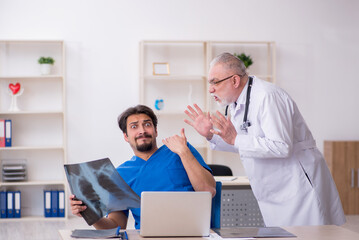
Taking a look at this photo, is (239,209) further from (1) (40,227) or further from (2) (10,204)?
(2) (10,204)

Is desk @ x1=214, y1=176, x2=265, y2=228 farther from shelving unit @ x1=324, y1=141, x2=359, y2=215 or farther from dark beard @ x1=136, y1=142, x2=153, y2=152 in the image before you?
shelving unit @ x1=324, y1=141, x2=359, y2=215

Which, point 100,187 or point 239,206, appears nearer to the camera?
point 100,187

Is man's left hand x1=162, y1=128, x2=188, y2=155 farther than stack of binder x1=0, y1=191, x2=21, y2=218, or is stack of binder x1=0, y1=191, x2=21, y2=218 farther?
stack of binder x1=0, y1=191, x2=21, y2=218

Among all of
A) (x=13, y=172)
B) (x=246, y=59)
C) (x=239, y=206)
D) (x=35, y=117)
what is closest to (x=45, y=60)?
(x=35, y=117)

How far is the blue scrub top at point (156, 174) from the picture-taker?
2514 millimetres

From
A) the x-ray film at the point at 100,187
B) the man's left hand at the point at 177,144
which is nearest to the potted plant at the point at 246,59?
the man's left hand at the point at 177,144

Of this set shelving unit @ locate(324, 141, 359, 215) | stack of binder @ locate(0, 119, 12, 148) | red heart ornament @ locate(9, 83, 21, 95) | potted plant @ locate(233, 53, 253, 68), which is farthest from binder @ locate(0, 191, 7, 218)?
shelving unit @ locate(324, 141, 359, 215)

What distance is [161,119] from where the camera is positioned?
618cm

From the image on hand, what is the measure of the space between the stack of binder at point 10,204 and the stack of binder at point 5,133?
0.54 meters

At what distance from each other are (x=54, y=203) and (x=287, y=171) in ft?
12.1

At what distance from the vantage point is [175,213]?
192 cm

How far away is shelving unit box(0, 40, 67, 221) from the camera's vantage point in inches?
233

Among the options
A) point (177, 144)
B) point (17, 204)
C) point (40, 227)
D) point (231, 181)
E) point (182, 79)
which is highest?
point (182, 79)

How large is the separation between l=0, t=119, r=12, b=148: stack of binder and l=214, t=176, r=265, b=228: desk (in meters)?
2.76
